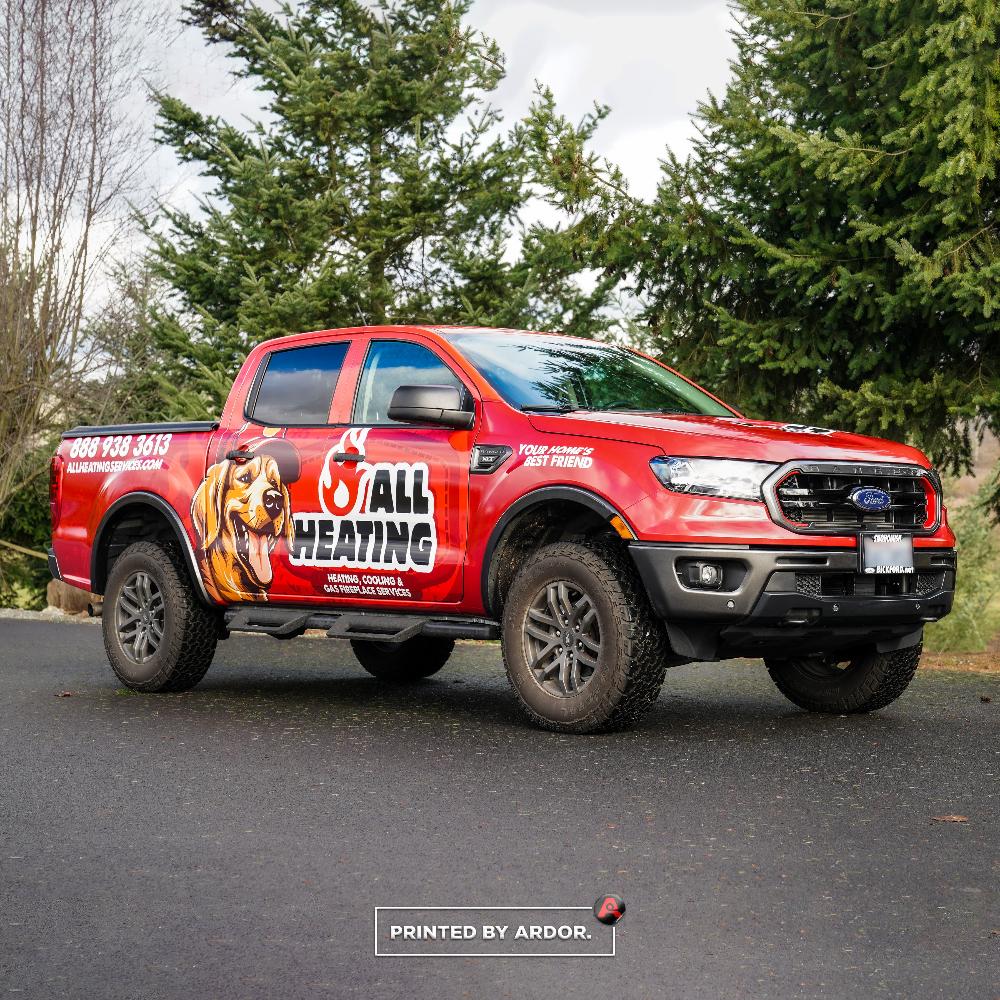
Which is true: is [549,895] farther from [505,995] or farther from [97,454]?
[97,454]

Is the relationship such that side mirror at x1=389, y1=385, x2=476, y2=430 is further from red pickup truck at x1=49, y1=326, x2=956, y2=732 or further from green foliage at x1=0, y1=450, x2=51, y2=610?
green foliage at x1=0, y1=450, x2=51, y2=610

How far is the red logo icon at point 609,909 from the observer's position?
4480 mm

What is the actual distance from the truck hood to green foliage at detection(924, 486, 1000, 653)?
48.6 feet

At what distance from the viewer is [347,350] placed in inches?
352

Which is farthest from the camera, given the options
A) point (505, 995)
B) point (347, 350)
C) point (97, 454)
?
point (97, 454)

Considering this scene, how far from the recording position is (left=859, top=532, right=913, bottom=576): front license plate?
24.1ft

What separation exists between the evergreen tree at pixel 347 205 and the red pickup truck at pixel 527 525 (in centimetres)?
908

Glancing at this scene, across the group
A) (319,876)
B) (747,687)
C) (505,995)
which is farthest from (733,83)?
(505,995)

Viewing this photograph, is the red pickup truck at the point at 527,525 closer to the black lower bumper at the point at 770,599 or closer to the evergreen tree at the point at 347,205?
the black lower bumper at the point at 770,599

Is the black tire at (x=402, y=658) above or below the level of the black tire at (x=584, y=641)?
below

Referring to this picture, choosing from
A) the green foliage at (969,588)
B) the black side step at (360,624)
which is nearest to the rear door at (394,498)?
the black side step at (360,624)

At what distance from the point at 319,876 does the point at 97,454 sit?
5.73 meters

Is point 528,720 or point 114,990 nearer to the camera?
point 114,990

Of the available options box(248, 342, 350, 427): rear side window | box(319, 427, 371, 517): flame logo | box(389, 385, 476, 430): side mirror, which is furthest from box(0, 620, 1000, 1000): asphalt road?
box(248, 342, 350, 427): rear side window
